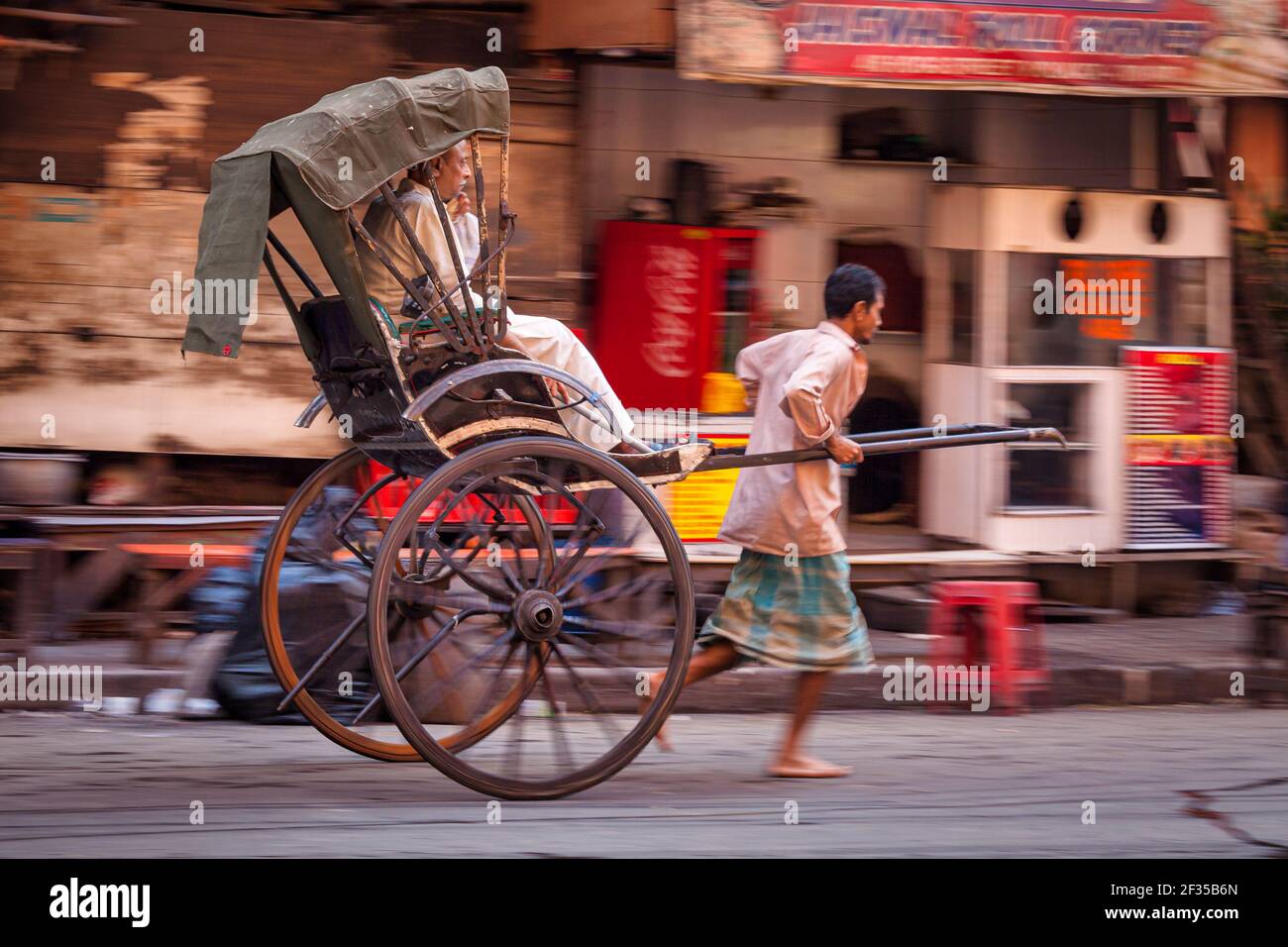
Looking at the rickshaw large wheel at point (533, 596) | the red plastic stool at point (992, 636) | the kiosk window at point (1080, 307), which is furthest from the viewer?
the kiosk window at point (1080, 307)

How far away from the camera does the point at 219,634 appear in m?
6.52

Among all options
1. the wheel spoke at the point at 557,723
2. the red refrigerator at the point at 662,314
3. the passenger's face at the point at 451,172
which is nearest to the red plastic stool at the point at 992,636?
the red refrigerator at the point at 662,314

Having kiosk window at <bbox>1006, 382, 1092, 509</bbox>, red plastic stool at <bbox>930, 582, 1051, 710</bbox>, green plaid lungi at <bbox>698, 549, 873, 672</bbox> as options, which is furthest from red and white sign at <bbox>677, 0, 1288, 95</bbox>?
green plaid lungi at <bbox>698, 549, 873, 672</bbox>

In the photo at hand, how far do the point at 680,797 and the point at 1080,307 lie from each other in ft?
16.6

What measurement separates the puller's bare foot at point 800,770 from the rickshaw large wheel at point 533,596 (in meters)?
0.59

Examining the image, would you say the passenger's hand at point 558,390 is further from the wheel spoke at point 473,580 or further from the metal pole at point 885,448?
the wheel spoke at point 473,580

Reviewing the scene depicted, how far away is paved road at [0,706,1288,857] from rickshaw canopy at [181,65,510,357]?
1.42 meters

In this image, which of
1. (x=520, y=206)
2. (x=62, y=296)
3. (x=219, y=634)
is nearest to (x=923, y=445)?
(x=219, y=634)

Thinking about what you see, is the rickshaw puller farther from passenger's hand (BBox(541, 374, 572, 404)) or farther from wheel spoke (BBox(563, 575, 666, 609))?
passenger's hand (BBox(541, 374, 572, 404))

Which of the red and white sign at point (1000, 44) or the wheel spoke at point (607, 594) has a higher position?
the red and white sign at point (1000, 44)

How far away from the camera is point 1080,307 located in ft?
29.6

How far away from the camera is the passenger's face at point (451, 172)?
496cm

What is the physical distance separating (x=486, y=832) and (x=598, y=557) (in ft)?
3.46

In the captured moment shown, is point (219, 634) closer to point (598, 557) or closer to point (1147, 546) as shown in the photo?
point (598, 557)
